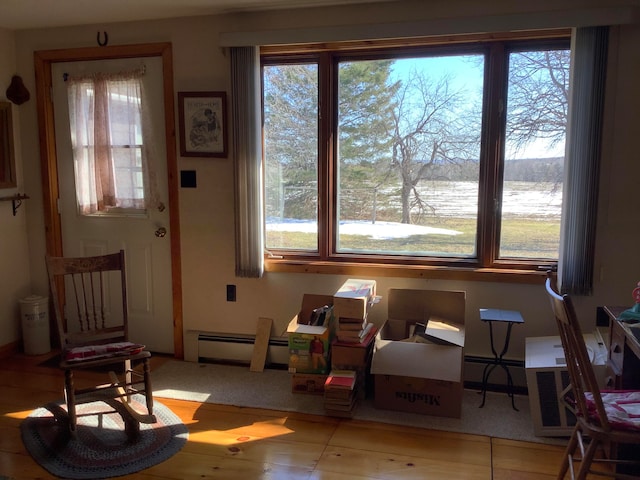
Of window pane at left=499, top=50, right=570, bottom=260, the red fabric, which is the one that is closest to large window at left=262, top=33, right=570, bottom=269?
window pane at left=499, top=50, right=570, bottom=260

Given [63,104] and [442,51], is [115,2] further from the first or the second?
[442,51]

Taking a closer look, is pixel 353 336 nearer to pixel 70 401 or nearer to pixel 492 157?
pixel 492 157

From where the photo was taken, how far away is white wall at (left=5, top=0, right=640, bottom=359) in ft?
9.65

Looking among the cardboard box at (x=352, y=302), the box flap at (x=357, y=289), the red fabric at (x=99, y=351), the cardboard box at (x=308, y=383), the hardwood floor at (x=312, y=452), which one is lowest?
the hardwood floor at (x=312, y=452)

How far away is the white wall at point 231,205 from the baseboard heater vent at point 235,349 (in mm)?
64

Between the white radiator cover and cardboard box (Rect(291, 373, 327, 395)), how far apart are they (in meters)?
0.43

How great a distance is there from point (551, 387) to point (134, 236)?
2.80 meters

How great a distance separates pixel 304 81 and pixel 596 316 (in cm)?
222

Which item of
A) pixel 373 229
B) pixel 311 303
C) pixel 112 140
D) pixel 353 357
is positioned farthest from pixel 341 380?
pixel 112 140

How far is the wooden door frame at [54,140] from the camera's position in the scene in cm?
358

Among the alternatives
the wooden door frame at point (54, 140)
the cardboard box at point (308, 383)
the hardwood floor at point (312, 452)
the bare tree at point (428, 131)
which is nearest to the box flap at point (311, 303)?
the cardboard box at point (308, 383)

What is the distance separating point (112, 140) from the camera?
3.73 m

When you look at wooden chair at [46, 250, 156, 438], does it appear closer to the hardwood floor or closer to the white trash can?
the hardwood floor

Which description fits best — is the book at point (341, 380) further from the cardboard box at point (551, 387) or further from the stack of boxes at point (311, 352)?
the cardboard box at point (551, 387)
